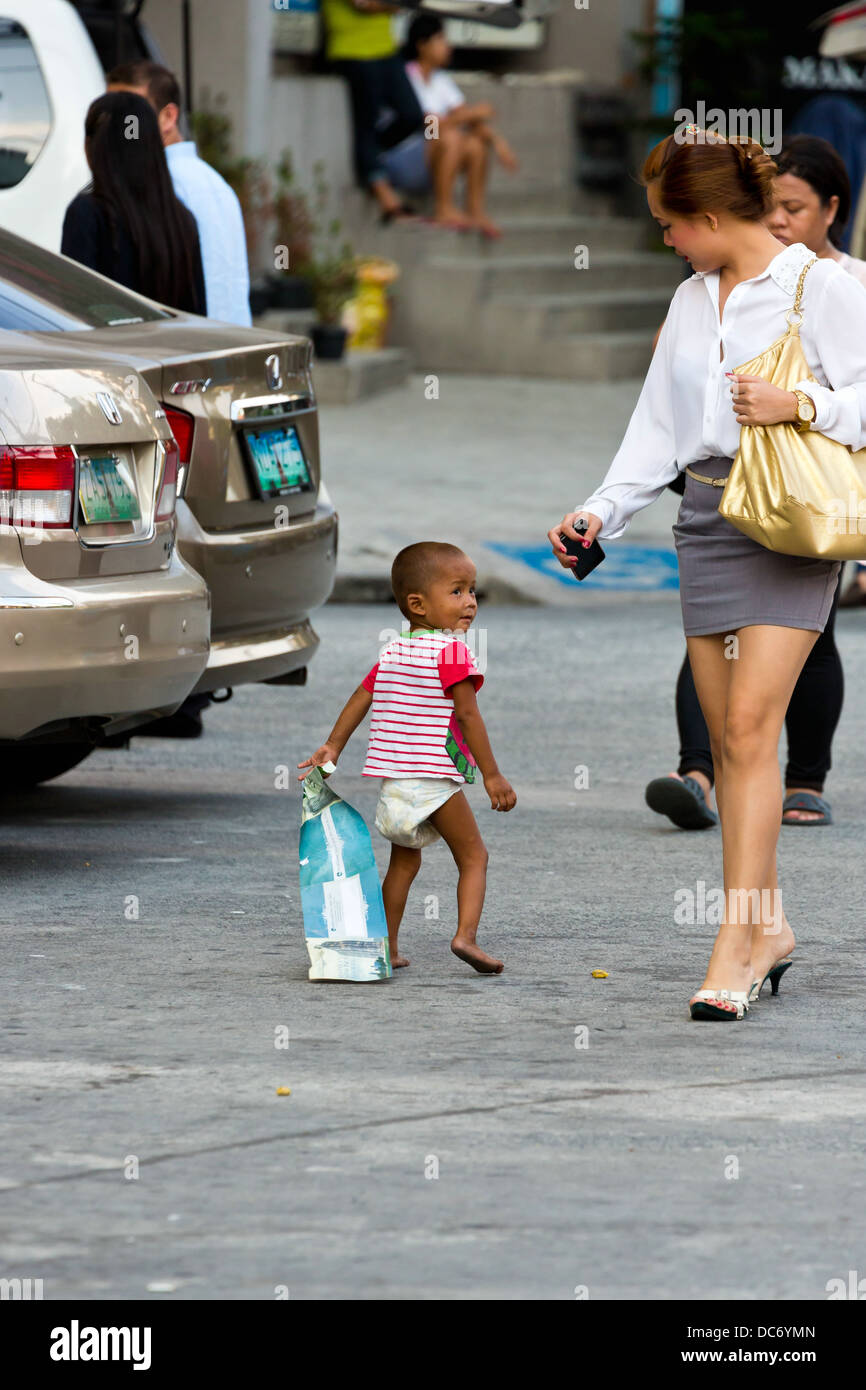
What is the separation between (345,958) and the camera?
17.1 feet

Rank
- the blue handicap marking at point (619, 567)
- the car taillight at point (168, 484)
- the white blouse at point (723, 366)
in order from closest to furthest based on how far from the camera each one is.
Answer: the white blouse at point (723, 366) < the car taillight at point (168, 484) < the blue handicap marking at point (619, 567)

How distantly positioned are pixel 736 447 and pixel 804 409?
22 cm

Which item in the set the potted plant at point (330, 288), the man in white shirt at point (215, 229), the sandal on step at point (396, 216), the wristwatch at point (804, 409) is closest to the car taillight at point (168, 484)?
the wristwatch at point (804, 409)

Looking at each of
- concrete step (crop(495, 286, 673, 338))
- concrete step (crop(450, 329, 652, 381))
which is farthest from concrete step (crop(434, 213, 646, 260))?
concrete step (crop(450, 329, 652, 381))

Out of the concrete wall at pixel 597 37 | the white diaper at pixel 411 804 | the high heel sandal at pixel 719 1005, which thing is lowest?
the concrete wall at pixel 597 37

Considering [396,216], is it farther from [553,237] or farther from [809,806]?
[809,806]

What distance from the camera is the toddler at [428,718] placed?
17.2 feet

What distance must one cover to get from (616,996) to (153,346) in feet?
8.26

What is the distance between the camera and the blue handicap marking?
41.3ft

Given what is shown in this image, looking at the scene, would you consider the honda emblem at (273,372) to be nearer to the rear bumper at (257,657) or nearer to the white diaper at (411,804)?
the rear bumper at (257,657)

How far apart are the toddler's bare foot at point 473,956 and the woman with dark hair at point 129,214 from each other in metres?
3.58
